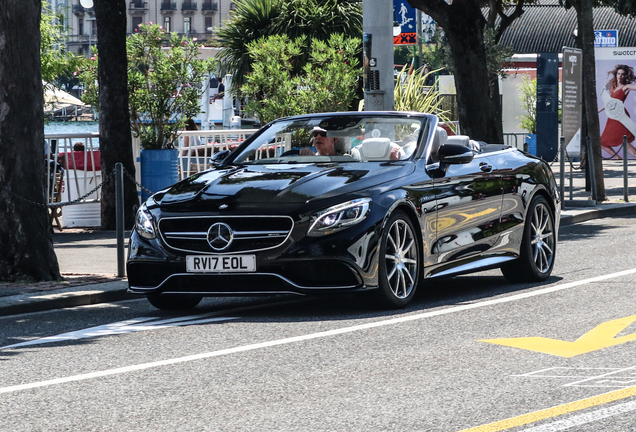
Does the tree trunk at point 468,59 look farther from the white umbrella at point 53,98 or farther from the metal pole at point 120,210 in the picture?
the white umbrella at point 53,98

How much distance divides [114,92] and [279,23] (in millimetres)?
13099

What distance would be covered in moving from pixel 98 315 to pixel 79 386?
301cm

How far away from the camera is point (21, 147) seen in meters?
10.4

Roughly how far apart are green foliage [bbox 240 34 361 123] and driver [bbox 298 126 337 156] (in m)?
10.6

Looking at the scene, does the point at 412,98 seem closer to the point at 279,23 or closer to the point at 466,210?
the point at 279,23

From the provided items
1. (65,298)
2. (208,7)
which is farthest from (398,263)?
(208,7)

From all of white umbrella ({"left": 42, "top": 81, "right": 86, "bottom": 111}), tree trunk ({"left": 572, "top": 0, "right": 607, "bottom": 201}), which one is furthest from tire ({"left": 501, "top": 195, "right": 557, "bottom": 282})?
white umbrella ({"left": 42, "top": 81, "right": 86, "bottom": 111})

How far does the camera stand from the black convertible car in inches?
318

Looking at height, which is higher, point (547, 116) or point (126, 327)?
point (547, 116)

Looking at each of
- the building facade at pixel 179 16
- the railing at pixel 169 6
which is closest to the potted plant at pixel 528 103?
the building facade at pixel 179 16

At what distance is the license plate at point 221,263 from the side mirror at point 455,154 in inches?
76.7

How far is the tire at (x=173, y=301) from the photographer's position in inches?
356

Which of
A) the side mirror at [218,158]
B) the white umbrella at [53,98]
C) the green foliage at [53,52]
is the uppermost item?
the green foliage at [53,52]

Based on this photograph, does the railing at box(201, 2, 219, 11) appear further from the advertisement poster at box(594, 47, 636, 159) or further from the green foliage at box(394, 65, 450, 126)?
the green foliage at box(394, 65, 450, 126)
